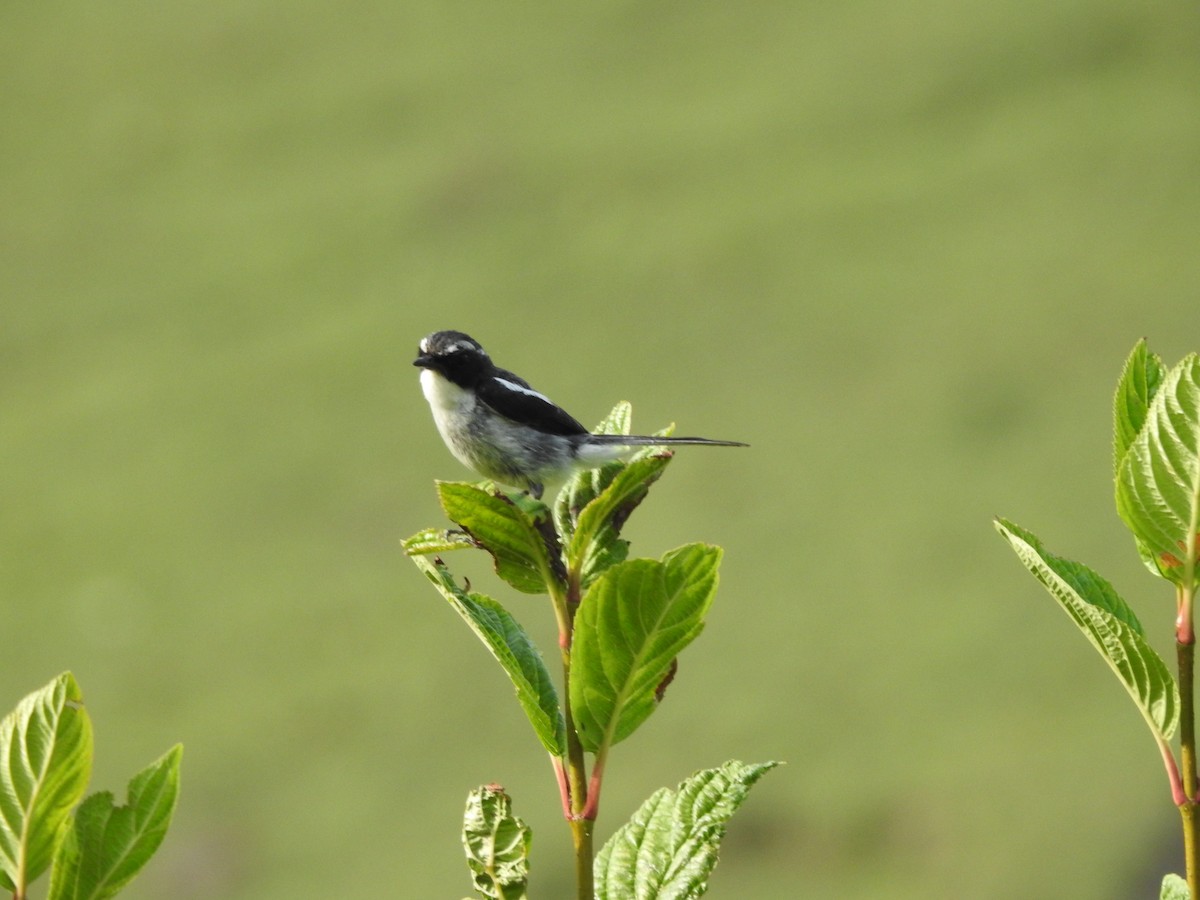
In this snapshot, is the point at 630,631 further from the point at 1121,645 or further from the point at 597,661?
the point at 1121,645

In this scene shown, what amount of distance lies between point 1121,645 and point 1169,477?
5cm

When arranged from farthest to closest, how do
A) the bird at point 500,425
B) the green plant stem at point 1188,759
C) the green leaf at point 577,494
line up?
the bird at point 500,425 → the green leaf at point 577,494 → the green plant stem at point 1188,759

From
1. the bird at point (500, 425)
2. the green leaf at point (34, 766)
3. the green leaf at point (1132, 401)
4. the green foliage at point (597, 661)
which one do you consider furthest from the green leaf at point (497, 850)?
the bird at point (500, 425)

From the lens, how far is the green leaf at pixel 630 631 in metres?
0.38

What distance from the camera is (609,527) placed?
0.43m

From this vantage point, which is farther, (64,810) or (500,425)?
(500,425)

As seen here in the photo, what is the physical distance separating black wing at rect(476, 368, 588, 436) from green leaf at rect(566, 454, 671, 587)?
648 millimetres

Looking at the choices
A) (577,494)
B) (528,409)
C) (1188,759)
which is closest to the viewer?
(1188,759)

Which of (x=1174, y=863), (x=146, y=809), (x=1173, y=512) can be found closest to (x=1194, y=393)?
(x=1173, y=512)

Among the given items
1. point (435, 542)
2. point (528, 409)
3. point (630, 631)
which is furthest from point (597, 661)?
point (528, 409)

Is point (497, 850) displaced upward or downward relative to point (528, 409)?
downward

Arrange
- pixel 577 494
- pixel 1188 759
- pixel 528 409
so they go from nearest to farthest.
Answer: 1. pixel 1188 759
2. pixel 577 494
3. pixel 528 409

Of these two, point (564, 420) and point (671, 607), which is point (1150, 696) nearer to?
point (671, 607)

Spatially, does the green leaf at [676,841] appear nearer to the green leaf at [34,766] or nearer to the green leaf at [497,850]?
the green leaf at [497,850]
